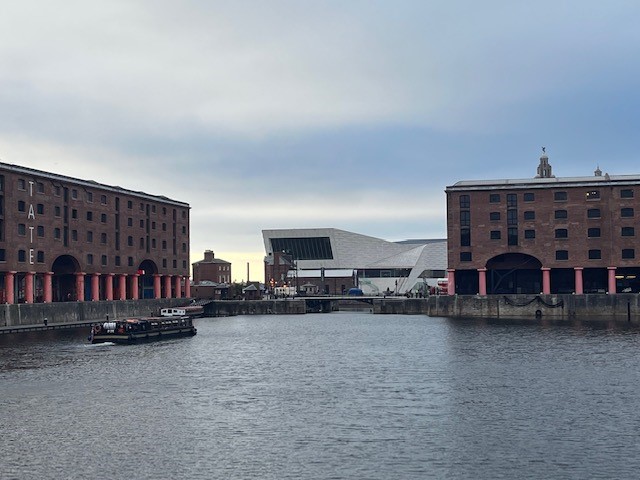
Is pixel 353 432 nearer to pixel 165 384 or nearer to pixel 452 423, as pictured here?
pixel 452 423

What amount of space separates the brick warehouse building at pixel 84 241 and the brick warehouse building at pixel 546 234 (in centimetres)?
6119

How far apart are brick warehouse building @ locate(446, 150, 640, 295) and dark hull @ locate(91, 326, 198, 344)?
194ft

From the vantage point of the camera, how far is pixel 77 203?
475 feet

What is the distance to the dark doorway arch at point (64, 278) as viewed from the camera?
14562 cm

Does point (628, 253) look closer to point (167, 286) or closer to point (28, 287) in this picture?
point (167, 286)

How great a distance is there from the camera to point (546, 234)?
490 ft

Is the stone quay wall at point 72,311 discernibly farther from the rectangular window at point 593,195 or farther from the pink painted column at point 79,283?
the rectangular window at point 593,195

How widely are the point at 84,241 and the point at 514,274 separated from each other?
8091 centimetres

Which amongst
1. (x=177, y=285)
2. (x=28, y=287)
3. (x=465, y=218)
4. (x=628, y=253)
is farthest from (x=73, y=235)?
(x=628, y=253)

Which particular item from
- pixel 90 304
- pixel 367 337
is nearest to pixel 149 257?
pixel 90 304

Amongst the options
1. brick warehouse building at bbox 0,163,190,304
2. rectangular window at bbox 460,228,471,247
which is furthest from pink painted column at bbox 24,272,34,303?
A: rectangular window at bbox 460,228,471,247

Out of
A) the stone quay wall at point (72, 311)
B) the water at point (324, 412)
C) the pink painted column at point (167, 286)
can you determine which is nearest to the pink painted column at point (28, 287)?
the stone quay wall at point (72, 311)

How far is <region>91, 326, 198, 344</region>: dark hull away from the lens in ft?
325

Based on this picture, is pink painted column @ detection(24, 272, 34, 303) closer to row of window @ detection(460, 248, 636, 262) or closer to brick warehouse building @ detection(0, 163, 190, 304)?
brick warehouse building @ detection(0, 163, 190, 304)
